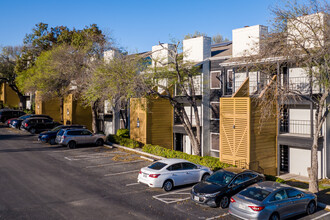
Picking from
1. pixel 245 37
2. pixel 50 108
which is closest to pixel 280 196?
pixel 245 37

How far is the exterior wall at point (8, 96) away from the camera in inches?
2468

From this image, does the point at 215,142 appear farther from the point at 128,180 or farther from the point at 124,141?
the point at 128,180

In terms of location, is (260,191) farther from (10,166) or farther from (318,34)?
(10,166)

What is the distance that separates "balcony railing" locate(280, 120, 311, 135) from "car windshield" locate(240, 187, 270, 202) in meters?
10.5

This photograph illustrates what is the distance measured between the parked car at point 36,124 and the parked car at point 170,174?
22.0 meters

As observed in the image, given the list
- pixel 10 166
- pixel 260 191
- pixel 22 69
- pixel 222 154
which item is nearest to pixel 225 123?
pixel 222 154

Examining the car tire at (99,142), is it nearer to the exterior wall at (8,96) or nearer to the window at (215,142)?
the window at (215,142)

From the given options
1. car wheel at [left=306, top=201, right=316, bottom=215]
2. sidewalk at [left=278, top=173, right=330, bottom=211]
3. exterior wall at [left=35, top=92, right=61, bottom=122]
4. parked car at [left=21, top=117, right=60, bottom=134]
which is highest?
exterior wall at [left=35, top=92, right=61, bottom=122]

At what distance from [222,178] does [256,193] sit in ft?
7.54

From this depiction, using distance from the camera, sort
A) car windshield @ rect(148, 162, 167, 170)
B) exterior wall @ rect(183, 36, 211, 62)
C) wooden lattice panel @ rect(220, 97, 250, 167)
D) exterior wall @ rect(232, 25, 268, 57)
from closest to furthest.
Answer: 1. car windshield @ rect(148, 162, 167, 170)
2. wooden lattice panel @ rect(220, 97, 250, 167)
3. exterior wall @ rect(232, 25, 268, 57)
4. exterior wall @ rect(183, 36, 211, 62)

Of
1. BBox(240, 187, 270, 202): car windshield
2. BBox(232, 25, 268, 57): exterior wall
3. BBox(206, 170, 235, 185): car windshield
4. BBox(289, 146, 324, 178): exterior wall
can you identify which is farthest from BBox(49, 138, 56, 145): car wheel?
BBox(240, 187, 270, 202): car windshield

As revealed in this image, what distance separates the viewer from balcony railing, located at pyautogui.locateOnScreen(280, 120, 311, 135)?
69.3ft

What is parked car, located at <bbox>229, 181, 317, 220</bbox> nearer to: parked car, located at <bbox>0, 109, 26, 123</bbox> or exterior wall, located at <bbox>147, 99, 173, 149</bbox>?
exterior wall, located at <bbox>147, 99, 173, 149</bbox>

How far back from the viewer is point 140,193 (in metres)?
14.8
